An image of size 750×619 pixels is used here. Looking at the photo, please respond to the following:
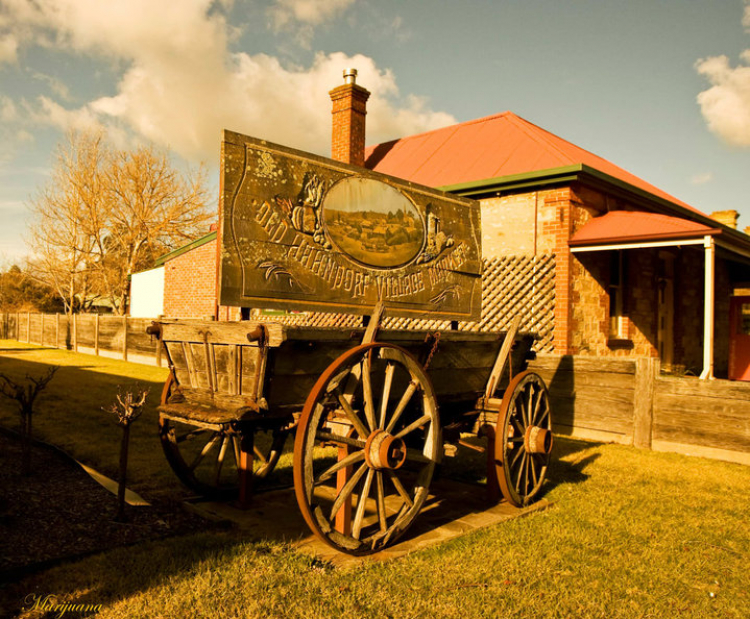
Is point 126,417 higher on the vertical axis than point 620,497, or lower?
higher

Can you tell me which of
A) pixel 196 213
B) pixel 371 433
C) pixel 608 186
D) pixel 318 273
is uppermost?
pixel 196 213

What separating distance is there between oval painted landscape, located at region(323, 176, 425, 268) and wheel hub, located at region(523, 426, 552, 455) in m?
1.82

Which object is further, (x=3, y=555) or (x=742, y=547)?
(x=742, y=547)

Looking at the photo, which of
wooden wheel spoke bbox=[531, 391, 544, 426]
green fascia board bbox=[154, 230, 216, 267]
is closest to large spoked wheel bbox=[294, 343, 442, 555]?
wooden wheel spoke bbox=[531, 391, 544, 426]

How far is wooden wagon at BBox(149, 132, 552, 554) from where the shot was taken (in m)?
3.73

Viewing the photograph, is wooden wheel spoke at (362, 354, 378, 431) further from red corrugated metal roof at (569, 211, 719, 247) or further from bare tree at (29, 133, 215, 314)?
bare tree at (29, 133, 215, 314)

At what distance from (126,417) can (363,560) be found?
1.88 meters

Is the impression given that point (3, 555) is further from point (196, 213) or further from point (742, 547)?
point (196, 213)

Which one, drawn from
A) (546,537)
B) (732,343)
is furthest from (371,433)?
(732,343)

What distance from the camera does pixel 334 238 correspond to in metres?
4.41

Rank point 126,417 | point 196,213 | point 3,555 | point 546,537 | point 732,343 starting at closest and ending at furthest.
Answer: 1. point 3,555
2. point 126,417
3. point 546,537
4. point 732,343
5. point 196,213

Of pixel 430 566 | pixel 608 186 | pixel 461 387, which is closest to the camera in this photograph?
pixel 430 566

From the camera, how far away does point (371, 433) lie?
381 centimetres

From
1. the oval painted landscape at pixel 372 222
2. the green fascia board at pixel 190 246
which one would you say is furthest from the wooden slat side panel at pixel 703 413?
the green fascia board at pixel 190 246
